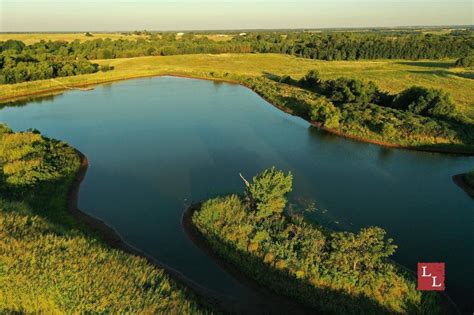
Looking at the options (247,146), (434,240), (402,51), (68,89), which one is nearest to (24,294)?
(434,240)

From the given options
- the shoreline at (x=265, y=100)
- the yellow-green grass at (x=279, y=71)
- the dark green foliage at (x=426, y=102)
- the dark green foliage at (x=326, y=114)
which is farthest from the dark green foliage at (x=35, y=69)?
the dark green foliage at (x=426, y=102)

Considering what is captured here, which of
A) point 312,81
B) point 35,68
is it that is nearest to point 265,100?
point 312,81

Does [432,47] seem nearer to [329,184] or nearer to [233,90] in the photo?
[233,90]

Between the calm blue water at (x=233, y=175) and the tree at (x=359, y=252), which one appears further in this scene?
the calm blue water at (x=233, y=175)

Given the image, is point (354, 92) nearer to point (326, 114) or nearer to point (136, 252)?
point (326, 114)

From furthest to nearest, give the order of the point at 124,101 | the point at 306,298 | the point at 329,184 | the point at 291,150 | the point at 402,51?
the point at 402,51
the point at 124,101
the point at 291,150
the point at 329,184
the point at 306,298

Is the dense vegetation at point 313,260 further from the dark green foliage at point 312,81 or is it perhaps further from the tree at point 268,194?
the dark green foliage at point 312,81

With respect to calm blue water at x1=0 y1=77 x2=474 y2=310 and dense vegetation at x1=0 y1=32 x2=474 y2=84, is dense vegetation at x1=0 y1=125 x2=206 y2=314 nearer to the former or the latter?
calm blue water at x1=0 y1=77 x2=474 y2=310
